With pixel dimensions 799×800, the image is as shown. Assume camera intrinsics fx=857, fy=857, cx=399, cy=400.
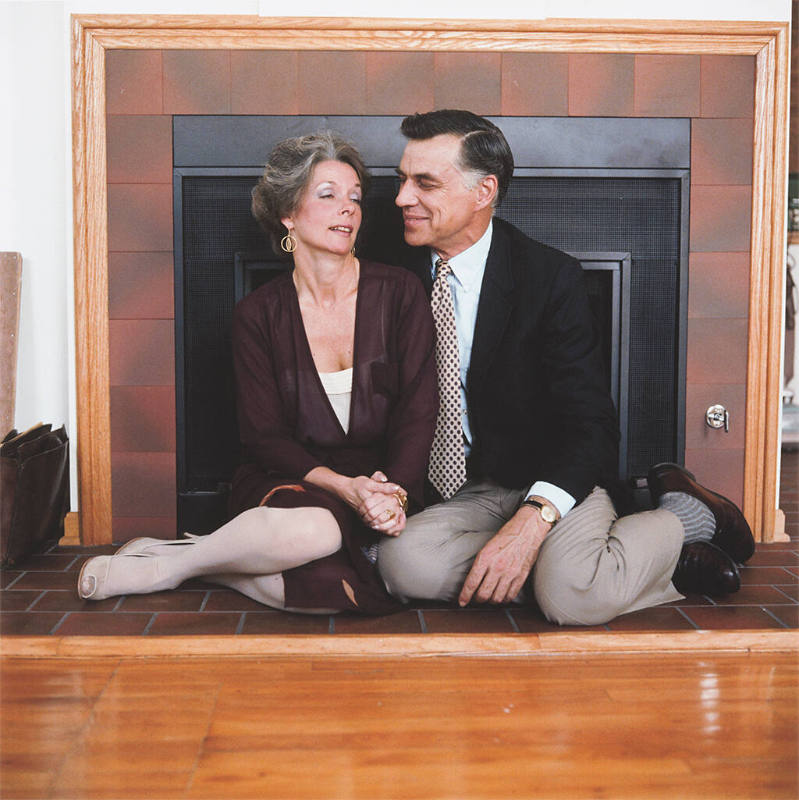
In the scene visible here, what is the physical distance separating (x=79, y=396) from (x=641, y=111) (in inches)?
69.9

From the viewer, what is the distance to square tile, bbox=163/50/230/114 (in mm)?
2357

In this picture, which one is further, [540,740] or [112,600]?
[112,600]

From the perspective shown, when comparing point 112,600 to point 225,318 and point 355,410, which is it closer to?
point 355,410

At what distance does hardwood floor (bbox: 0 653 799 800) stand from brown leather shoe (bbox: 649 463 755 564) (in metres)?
0.56

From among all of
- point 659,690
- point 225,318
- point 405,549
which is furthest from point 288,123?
point 659,690

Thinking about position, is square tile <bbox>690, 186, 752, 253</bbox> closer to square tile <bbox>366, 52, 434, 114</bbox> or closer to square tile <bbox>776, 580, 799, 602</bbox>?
square tile <bbox>366, 52, 434, 114</bbox>

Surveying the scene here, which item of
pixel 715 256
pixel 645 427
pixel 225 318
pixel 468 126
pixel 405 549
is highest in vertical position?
pixel 468 126

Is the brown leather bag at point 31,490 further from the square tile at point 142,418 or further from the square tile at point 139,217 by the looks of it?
the square tile at point 139,217

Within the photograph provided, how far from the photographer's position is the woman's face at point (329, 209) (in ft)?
6.51

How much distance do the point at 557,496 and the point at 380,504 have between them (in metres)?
0.39

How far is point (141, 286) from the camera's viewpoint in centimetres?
243

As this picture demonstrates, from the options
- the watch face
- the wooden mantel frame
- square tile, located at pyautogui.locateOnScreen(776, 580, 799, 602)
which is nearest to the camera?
the watch face

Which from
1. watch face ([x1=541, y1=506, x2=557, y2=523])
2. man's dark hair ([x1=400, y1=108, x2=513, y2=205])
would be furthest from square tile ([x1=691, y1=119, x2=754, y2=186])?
watch face ([x1=541, y1=506, x2=557, y2=523])

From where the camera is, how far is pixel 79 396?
7.95 ft
